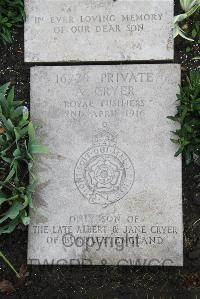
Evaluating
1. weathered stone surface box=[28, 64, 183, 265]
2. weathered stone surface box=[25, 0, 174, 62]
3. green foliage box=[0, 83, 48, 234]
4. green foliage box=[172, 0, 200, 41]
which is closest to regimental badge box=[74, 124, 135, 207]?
weathered stone surface box=[28, 64, 183, 265]

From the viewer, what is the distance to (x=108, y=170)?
4051 millimetres

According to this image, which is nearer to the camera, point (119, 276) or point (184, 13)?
point (119, 276)

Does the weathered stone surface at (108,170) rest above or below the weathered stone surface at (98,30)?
below

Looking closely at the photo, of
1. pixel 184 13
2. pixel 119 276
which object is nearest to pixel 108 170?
pixel 119 276

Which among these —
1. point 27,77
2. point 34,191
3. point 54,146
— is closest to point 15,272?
point 34,191

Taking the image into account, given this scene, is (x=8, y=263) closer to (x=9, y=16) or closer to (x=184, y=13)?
(x=9, y=16)

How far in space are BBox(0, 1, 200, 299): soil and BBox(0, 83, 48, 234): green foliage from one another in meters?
0.24

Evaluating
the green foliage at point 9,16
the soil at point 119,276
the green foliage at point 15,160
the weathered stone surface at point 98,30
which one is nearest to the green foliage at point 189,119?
the soil at point 119,276

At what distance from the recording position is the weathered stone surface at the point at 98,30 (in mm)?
4121

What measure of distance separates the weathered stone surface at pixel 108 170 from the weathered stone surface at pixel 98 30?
127mm

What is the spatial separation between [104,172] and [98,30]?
1149 mm

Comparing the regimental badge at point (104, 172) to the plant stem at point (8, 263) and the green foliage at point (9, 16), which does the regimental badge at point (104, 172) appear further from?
the green foliage at point (9, 16)

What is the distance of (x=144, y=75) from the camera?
13.5 ft

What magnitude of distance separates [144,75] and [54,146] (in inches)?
36.0
